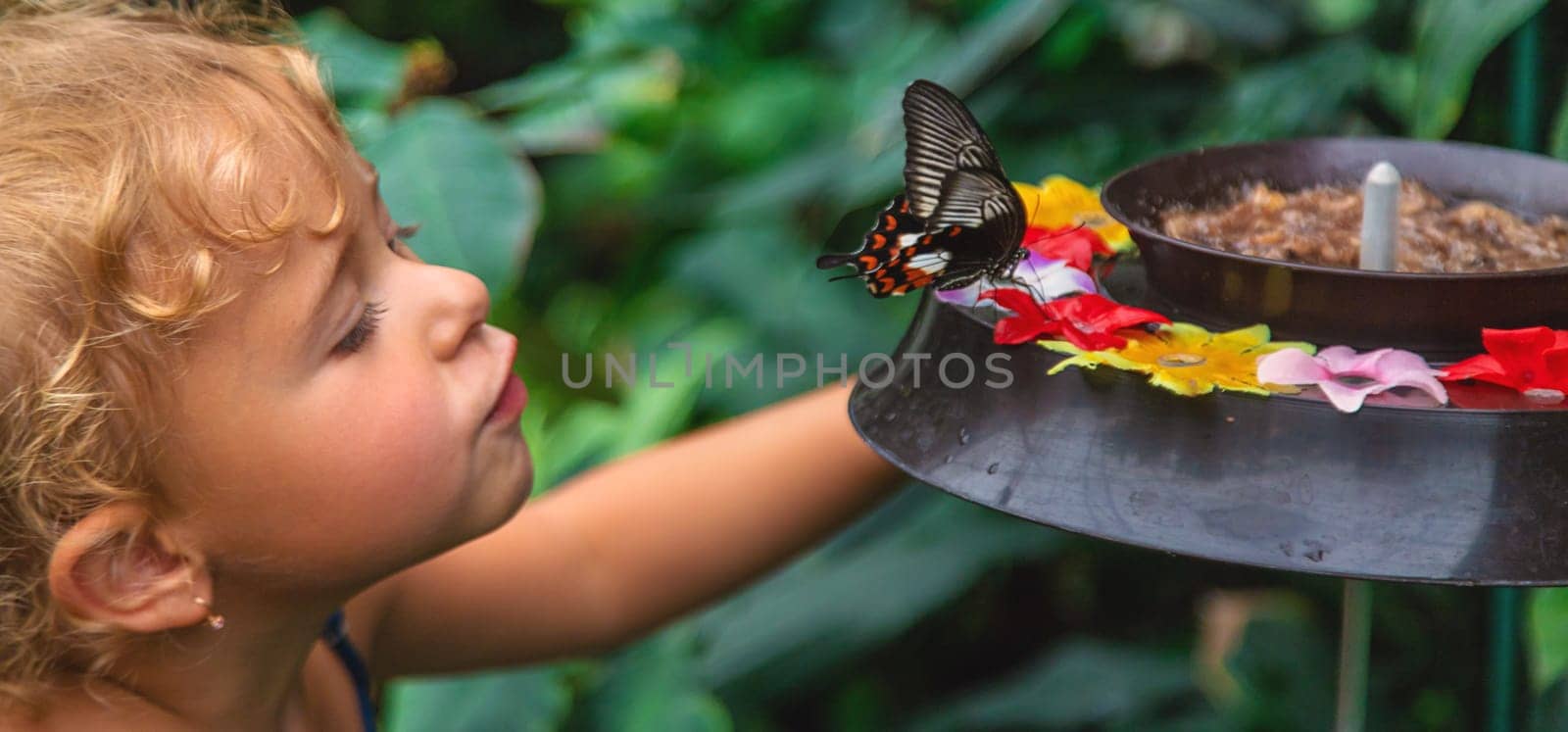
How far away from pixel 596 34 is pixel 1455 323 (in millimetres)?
1441

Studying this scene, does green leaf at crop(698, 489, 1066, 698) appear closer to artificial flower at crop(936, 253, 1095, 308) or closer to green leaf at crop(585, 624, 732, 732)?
green leaf at crop(585, 624, 732, 732)

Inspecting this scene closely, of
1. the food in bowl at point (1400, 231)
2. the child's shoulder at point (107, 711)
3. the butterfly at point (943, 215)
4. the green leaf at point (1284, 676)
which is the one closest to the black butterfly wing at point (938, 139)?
the butterfly at point (943, 215)

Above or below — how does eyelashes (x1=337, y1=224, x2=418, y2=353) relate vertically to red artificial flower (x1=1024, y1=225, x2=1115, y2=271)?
below

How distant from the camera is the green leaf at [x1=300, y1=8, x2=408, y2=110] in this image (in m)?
1.48

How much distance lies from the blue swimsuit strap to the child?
5.3 inches

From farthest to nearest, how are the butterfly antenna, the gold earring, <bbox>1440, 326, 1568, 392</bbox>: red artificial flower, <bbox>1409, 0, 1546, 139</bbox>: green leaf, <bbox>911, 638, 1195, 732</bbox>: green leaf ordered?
<bbox>911, 638, 1195, 732</bbox>: green leaf
<bbox>1409, 0, 1546, 139</bbox>: green leaf
the gold earring
the butterfly antenna
<bbox>1440, 326, 1568, 392</bbox>: red artificial flower

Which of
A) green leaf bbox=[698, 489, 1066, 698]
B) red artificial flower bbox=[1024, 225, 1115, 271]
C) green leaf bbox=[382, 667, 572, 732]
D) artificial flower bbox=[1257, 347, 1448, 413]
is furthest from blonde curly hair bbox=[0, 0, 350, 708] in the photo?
green leaf bbox=[698, 489, 1066, 698]

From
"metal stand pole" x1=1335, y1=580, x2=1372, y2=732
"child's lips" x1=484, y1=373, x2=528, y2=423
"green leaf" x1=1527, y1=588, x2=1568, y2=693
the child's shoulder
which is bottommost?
"green leaf" x1=1527, y1=588, x2=1568, y2=693

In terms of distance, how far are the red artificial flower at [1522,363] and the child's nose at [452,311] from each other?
51 centimetres

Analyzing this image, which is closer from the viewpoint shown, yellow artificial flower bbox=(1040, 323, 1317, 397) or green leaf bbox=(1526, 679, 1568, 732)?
yellow artificial flower bbox=(1040, 323, 1317, 397)

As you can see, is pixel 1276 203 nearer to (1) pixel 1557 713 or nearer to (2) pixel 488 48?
(1) pixel 1557 713

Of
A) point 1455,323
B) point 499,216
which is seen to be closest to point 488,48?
point 499,216

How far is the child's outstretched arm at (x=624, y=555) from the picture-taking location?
114 centimetres

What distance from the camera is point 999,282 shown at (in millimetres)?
770
